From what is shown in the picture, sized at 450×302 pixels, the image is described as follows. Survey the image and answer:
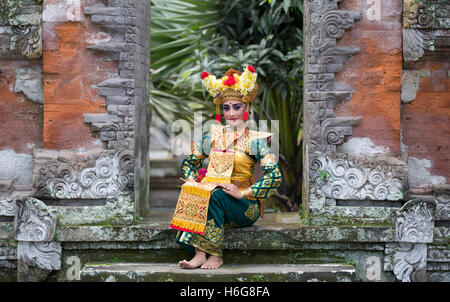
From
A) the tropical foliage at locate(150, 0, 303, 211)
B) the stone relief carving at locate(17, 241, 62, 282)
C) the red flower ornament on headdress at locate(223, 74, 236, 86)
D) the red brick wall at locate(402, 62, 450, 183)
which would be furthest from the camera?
the tropical foliage at locate(150, 0, 303, 211)

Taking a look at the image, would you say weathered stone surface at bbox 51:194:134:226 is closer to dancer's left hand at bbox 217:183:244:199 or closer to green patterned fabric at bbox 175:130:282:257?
green patterned fabric at bbox 175:130:282:257

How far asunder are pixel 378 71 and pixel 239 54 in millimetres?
2138

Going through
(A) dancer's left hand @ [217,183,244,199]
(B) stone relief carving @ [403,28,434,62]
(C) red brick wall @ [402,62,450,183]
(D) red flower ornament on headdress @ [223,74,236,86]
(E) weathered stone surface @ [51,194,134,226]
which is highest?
(B) stone relief carving @ [403,28,434,62]

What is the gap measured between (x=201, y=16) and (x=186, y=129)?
1403 mm

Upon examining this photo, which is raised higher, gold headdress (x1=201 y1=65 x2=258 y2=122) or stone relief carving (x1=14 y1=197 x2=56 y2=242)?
gold headdress (x1=201 y1=65 x2=258 y2=122)

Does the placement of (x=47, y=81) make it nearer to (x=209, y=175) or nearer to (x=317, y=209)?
(x=209, y=175)

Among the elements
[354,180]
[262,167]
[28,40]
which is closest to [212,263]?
[262,167]

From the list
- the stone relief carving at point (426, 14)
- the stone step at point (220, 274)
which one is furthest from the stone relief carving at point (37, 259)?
the stone relief carving at point (426, 14)

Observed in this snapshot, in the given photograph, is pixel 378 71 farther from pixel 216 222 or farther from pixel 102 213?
pixel 102 213

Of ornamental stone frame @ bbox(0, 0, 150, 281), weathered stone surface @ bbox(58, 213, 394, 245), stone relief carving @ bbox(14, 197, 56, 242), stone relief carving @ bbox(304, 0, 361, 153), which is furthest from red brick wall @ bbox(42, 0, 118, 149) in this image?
stone relief carving @ bbox(304, 0, 361, 153)

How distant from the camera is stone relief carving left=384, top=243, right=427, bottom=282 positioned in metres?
4.47

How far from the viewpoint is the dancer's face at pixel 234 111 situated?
4375 mm

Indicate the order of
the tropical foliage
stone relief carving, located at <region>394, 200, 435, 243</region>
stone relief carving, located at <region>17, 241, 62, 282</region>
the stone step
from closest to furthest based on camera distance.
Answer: the stone step < stone relief carving, located at <region>394, 200, 435, 243</region> < stone relief carving, located at <region>17, 241, 62, 282</region> < the tropical foliage

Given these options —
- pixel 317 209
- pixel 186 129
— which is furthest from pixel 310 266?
pixel 186 129
